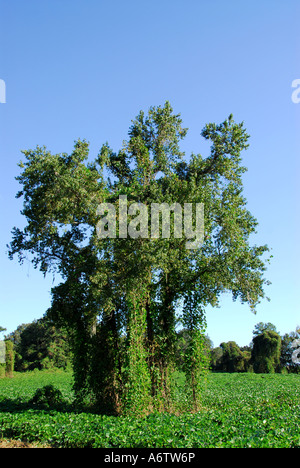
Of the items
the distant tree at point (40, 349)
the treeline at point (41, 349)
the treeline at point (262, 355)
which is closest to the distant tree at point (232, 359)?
the treeline at point (262, 355)

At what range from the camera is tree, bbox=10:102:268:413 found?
52.7 feet

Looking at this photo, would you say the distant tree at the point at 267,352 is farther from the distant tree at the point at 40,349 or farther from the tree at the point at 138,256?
the tree at the point at 138,256

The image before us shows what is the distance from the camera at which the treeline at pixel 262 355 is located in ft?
187

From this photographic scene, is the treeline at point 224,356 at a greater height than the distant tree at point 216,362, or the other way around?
the treeline at point 224,356

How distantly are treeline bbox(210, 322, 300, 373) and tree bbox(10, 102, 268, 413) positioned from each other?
102ft

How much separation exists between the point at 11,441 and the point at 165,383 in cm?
761

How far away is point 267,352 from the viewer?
57.1m

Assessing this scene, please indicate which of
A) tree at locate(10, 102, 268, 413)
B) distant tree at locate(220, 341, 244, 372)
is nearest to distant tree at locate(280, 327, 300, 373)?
distant tree at locate(220, 341, 244, 372)

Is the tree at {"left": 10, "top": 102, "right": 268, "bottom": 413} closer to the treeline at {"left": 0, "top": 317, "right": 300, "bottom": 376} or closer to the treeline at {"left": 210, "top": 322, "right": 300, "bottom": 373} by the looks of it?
the treeline at {"left": 210, "top": 322, "right": 300, "bottom": 373}

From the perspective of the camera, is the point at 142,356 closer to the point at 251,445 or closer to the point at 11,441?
the point at 11,441

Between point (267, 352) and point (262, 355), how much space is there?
1.09m

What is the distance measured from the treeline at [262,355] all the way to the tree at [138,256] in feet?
102

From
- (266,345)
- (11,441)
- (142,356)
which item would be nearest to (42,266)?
(142,356)

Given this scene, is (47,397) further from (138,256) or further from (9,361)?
(9,361)
